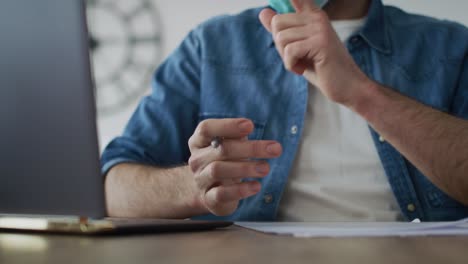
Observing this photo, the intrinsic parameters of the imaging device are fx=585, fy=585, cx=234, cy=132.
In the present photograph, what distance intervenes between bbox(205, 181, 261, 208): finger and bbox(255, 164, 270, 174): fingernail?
2cm

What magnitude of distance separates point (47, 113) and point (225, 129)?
12.1 inches

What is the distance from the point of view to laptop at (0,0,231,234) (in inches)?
19.0

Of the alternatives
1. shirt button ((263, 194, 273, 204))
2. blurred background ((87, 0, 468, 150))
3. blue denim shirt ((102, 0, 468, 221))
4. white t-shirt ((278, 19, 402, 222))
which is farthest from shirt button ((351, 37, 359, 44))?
blurred background ((87, 0, 468, 150))

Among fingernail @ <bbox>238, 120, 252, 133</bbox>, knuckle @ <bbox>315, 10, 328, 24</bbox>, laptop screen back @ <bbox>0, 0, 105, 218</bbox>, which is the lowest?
fingernail @ <bbox>238, 120, 252, 133</bbox>

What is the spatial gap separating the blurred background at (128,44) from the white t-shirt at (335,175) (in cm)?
177

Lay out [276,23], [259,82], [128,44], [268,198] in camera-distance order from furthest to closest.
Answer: [128,44] < [259,82] < [268,198] < [276,23]

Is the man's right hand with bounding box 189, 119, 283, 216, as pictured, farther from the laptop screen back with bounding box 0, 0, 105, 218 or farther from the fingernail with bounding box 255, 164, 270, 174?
the laptop screen back with bounding box 0, 0, 105, 218

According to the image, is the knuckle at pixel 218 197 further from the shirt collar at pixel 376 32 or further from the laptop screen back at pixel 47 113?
the shirt collar at pixel 376 32

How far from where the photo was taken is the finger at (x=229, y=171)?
750mm

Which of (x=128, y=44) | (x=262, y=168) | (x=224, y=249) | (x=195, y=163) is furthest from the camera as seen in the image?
(x=128, y=44)

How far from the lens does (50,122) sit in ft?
1.64

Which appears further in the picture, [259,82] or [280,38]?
[259,82]

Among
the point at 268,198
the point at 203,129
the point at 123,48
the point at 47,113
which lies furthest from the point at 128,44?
the point at 47,113

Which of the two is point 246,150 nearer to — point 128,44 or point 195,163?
point 195,163
